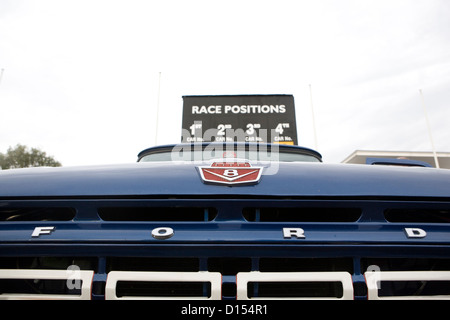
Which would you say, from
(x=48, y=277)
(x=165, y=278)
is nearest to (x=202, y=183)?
(x=165, y=278)

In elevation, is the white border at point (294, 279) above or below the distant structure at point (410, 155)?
below

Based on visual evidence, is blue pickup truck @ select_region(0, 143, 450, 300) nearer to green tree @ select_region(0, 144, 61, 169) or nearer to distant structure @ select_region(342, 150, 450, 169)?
distant structure @ select_region(342, 150, 450, 169)

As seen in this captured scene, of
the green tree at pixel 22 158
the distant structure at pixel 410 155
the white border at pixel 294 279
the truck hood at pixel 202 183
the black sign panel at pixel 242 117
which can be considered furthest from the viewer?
the green tree at pixel 22 158

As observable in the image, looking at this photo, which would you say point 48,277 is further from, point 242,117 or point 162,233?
point 242,117

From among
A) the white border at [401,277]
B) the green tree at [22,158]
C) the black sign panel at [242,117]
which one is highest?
the green tree at [22,158]

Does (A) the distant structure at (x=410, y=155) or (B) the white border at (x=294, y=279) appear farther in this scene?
(A) the distant structure at (x=410, y=155)

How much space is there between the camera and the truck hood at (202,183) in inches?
47.4

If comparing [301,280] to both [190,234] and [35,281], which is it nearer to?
[190,234]

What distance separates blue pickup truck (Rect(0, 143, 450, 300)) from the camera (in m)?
1.07

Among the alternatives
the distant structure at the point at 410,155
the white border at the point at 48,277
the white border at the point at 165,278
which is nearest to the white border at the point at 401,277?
the white border at the point at 165,278

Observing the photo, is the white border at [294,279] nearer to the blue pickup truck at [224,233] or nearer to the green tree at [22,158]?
the blue pickup truck at [224,233]

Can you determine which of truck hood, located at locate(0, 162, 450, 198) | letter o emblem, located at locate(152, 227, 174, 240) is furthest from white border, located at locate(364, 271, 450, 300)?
letter o emblem, located at locate(152, 227, 174, 240)

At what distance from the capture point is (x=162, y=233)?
1118 millimetres
